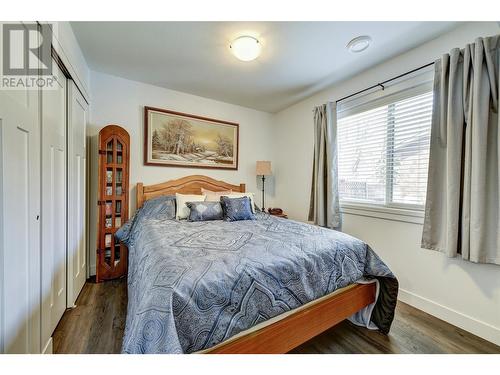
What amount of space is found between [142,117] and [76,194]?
4.22 feet

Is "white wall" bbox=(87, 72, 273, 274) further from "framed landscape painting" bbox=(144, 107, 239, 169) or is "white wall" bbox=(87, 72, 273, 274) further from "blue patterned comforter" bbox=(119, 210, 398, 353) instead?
"blue patterned comforter" bbox=(119, 210, 398, 353)

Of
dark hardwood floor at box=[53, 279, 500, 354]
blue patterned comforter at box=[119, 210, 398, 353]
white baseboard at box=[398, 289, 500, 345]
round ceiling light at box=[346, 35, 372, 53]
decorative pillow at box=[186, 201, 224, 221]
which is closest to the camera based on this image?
blue patterned comforter at box=[119, 210, 398, 353]

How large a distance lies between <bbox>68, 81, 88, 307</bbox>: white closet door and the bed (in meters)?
0.67

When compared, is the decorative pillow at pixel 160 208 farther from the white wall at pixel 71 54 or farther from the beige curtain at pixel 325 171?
the beige curtain at pixel 325 171

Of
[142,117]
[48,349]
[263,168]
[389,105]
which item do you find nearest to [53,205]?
[48,349]

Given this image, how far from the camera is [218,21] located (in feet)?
5.51

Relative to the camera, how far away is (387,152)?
7.52 feet

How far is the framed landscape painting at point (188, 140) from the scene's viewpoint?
111 inches

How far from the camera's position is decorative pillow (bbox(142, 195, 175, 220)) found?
2.39 metres

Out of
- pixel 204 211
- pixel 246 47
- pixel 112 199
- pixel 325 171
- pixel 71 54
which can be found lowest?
pixel 204 211

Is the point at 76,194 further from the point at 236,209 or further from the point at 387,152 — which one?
the point at 387,152

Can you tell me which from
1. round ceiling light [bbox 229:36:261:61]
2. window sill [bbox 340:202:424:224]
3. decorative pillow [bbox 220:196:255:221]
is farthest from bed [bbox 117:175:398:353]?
round ceiling light [bbox 229:36:261:61]
